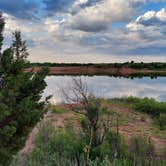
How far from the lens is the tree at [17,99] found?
20.1 feet

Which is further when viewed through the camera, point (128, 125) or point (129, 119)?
point (129, 119)

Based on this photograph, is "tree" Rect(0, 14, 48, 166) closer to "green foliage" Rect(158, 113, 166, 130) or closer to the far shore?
"green foliage" Rect(158, 113, 166, 130)

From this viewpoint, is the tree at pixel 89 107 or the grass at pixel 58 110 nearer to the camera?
the tree at pixel 89 107

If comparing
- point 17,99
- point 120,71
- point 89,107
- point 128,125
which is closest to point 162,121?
point 128,125

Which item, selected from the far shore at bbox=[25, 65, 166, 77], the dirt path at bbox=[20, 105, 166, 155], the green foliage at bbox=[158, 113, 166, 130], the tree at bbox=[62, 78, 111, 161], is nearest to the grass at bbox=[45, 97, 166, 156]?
the dirt path at bbox=[20, 105, 166, 155]

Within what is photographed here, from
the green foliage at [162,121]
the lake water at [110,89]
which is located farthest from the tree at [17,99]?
the green foliage at [162,121]

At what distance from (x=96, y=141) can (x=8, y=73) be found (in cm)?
576

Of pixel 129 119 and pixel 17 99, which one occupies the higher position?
pixel 17 99

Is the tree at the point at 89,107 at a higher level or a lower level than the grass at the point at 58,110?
higher

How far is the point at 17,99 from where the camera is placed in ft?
22.1

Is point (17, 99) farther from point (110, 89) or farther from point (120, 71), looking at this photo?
point (120, 71)

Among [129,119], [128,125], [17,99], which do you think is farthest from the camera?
[129,119]

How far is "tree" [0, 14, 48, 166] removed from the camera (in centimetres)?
614

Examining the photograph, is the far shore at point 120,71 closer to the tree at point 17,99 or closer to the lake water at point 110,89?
the lake water at point 110,89
